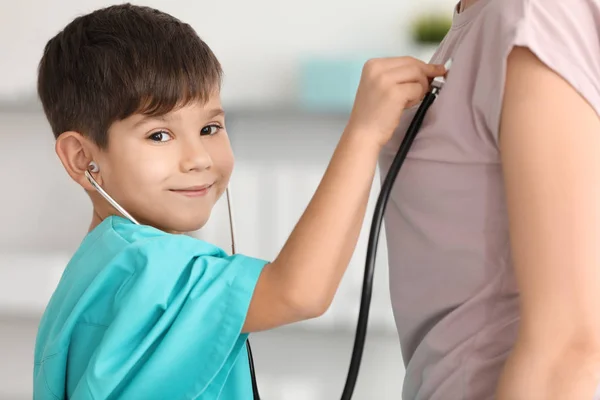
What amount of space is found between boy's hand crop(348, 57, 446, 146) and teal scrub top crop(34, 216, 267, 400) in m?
0.23

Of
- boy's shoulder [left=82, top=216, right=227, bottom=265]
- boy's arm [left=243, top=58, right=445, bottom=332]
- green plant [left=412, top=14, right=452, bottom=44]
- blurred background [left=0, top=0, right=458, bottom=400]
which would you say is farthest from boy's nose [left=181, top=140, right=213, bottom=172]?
green plant [left=412, top=14, right=452, bottom=44]

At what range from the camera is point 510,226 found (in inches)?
25.7

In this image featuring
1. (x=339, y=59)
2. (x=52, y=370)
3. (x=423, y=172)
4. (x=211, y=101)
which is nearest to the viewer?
(x=423, y=172)

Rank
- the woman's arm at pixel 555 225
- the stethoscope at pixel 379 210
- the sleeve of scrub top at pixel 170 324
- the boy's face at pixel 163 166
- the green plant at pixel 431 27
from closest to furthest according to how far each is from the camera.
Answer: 1. the woman's arm at pixel 555 225
2. the stethoscope at pixel 379 210
3. the sleeve of scrub top at pixel 170 324
4. the boy's face at pixel 163 166
5. the green plant at pixel 431 27

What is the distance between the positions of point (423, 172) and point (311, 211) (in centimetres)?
16

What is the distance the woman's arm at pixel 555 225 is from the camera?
610 mm

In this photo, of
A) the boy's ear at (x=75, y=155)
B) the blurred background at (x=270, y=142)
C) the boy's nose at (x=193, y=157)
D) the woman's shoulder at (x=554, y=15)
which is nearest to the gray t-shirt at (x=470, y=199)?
the woman's shoulder at (x=554, y=15)

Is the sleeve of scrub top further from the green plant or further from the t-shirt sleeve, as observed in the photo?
the green plant

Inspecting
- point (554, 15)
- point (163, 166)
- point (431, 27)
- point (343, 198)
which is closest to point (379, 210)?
point (343, 198)

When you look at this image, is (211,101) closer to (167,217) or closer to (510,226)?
(167,217)

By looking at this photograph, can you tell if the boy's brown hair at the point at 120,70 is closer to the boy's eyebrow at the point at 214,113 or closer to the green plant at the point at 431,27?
the boy's eyebrow at the point at 214,113

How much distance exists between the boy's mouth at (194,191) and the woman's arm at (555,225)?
0.57 m

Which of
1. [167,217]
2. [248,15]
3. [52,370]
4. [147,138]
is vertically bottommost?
[52,370]

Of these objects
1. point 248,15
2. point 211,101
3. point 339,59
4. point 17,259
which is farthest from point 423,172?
point 17,259
